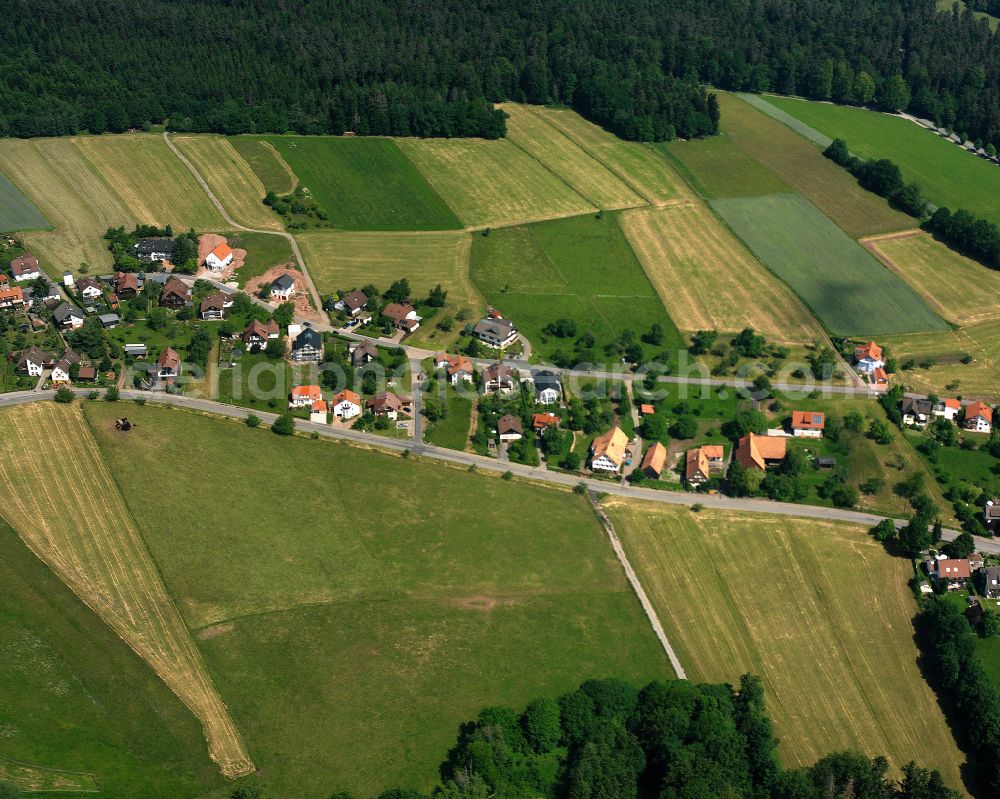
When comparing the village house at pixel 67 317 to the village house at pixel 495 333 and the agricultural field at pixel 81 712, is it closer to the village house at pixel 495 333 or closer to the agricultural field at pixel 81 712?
the agricultural field at pixel 81 712

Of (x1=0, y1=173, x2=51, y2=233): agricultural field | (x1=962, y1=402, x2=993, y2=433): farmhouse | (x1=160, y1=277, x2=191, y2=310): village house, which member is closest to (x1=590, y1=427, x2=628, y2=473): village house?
(x1=962, y1=402, x2=993, y2=433): farmhouse

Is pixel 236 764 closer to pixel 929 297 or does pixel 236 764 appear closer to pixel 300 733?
pixel 300 733

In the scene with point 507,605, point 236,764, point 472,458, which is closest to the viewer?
point 236,764

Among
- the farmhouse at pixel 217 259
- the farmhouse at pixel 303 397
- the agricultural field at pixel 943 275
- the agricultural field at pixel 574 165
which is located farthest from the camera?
the agricultural field at pixel 574 165

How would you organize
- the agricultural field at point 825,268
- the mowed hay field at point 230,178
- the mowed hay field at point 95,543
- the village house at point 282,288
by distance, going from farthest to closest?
1. the mowed hay field at point 230,178
2. the agricultural field at point 825,268
3. the village house at point 282,288
4. the mowed hay field at point 95,543

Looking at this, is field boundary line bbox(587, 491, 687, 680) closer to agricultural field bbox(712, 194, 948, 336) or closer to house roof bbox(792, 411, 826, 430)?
house roof bbox(792, 411, 826, 430)

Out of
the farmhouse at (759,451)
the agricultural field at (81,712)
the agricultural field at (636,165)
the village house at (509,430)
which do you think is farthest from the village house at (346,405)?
the agricultural field at (636,165)

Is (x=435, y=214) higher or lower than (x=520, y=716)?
higher

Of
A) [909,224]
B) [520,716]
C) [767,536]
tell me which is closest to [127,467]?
[520,716]
